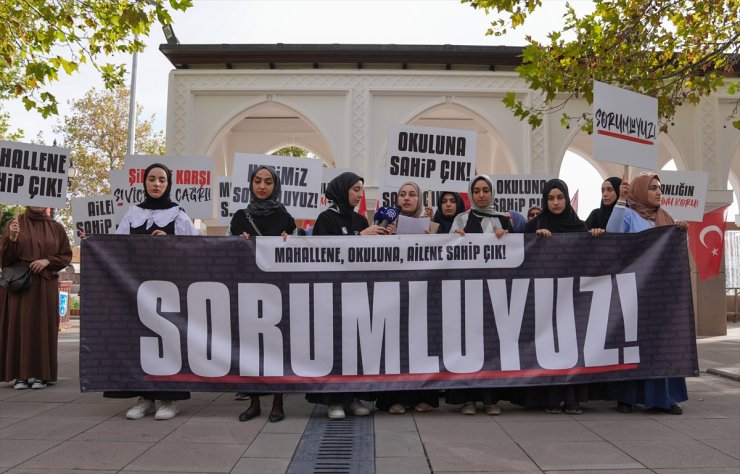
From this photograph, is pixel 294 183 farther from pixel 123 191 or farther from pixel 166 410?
pixel 166 410

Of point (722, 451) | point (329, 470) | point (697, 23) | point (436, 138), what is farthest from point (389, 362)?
point (697, 23)

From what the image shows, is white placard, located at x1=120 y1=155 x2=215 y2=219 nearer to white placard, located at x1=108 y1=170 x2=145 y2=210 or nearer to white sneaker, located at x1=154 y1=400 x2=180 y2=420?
white placard, located at x1=108 y1=170 x2=145 y2=210

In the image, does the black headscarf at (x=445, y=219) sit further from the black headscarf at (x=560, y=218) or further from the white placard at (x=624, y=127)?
the white placard at (x=624, y=127)

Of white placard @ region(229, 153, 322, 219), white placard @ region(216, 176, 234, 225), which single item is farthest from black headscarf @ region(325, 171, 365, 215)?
white placard @ region(216, 176, 234, 225)

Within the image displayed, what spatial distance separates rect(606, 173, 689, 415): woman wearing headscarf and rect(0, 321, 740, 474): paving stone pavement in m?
0.12

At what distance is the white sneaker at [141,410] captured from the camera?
5.25m

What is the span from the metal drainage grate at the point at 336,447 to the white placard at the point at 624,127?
11.5 feet

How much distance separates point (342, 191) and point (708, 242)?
10.8m

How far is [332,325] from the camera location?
524 cm

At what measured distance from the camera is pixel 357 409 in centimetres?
533

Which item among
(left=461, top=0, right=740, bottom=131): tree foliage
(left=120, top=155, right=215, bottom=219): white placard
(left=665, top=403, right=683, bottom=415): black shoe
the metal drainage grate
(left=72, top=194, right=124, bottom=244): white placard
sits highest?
(left=461, top=0, right=740, bottom=131): tree foliage

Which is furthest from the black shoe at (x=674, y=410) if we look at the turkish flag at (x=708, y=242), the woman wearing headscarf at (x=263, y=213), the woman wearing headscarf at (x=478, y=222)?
the turkish flag at (x=708, y=242)

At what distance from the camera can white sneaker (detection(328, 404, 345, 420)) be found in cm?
520

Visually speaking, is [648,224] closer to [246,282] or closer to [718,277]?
[246,282]
